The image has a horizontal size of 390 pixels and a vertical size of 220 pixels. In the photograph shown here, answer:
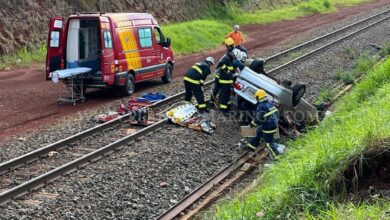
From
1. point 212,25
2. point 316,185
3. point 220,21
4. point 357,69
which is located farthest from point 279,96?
point 220,21

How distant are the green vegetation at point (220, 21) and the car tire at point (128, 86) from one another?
9.07 metres

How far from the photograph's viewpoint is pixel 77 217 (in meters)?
7.98

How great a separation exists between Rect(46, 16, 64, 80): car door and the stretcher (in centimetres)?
50

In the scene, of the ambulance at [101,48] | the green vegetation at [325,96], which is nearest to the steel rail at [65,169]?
the ambulance at [101,48]

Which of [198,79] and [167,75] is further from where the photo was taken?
[167,75]

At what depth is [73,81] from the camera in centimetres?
1565

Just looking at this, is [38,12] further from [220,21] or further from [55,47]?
[220,21]

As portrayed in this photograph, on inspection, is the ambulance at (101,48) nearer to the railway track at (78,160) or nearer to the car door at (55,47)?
the car door at (55,47)

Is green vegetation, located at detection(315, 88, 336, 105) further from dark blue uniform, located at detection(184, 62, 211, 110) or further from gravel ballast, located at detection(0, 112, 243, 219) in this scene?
gravel ballast, located at detection(0, 112, 243, 219)

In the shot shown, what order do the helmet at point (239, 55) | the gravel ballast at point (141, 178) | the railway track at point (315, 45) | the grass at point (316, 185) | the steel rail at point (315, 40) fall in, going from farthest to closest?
1. the steel rail at point (315, 40)
2. the railway track at point (315, 45)
3. the helmet at point (239, 55)
4. the gravel ballast at point (141, 178)
5. the grass at point (316, 185)

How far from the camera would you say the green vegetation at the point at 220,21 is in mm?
27047

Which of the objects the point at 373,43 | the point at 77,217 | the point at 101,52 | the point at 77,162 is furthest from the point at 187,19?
the point at 77,217

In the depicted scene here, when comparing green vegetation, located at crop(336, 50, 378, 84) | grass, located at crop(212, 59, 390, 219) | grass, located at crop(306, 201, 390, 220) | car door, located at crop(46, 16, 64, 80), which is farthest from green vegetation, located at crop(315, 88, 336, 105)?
grass, located at crop(306, 201, 390, 220)

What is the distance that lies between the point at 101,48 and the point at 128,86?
149cm
